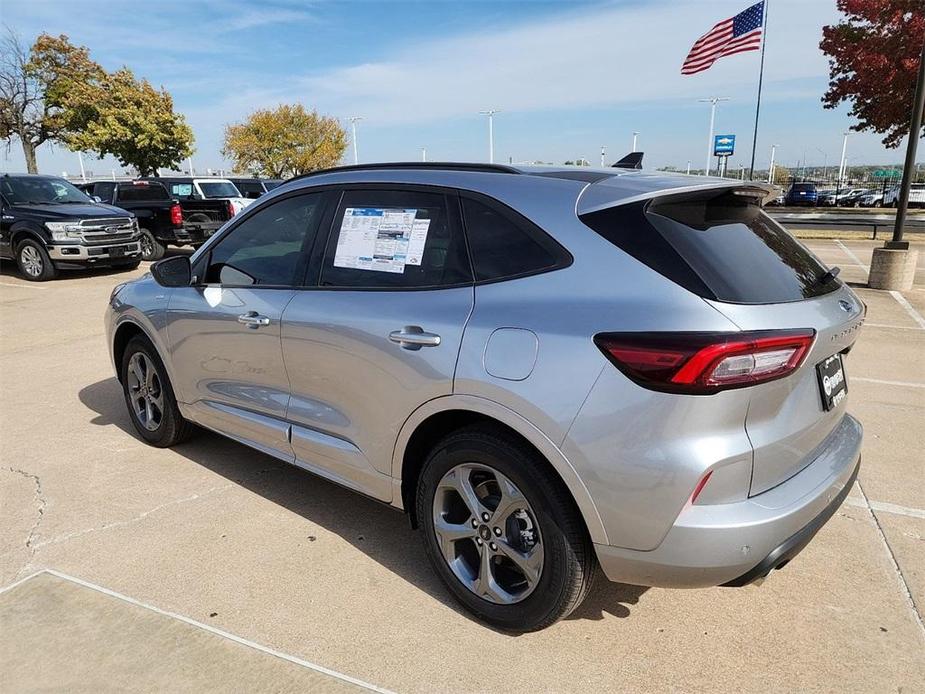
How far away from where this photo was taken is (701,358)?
2.01m

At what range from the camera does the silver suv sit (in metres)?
2.09

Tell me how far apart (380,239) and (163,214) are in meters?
13.4

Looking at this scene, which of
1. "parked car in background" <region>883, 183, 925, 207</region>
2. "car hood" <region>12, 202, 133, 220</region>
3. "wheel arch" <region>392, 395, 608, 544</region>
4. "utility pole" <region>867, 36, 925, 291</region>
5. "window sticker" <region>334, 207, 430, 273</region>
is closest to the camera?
"wheel arch" <region>392, 395, 608, 544</region>

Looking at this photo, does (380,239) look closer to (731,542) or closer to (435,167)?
(435,167)

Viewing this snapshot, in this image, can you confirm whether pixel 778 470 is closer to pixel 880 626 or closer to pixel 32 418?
pixel 880 626

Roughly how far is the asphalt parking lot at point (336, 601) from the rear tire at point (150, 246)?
1159cm

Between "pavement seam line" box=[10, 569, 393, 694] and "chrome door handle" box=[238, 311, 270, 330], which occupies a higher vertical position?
"chrome door handle" box=[238, 311, 270, 330]

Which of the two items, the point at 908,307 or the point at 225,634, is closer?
the point at 225,634

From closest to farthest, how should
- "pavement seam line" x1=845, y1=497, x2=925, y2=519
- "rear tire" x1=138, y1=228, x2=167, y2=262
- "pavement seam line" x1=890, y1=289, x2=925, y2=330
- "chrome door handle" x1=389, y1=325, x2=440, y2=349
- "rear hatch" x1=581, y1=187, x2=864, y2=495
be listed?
"rear hatch" x1=581, y1=187, x2=864, y2=495
"chrome door handle" x1=389, y1=325, x2=440, y2=349
"pavement seam line" x1=845, y1=497, x2=925, y2=519
"pavement seam line" x1=890, y1=289, x2=925, y2=330
"rear tire" x1=138, y1=228, x2=167, y2=262

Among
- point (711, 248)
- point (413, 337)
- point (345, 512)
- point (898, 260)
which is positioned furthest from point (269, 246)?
point (898, 260)

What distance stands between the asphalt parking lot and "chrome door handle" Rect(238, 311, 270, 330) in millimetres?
1019

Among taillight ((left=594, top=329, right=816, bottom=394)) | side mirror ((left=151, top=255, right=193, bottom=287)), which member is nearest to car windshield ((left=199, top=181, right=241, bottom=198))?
side mirror ((left=151, top=255, right=193, bottom=287))

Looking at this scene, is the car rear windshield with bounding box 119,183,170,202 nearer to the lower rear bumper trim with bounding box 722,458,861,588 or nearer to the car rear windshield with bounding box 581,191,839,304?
the car rear windshield with bounding box 581,191,839,304

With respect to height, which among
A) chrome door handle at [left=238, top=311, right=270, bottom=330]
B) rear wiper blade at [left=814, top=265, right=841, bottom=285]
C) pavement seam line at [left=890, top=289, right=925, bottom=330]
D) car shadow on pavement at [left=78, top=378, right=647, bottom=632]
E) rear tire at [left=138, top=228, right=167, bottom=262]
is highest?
rear wiper blade at [left=814, top=265, right=841, bottom=285]
